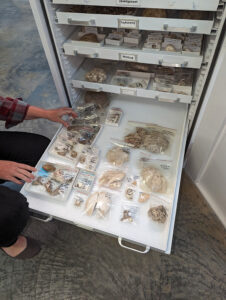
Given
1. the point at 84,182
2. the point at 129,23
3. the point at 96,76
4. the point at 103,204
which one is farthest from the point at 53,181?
the point at 129,23

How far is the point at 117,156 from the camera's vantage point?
3.53ft

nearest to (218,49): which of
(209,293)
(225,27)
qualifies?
(225,27)

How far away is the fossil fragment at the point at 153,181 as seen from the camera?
978mm

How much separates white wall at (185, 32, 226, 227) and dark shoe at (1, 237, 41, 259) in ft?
3.38

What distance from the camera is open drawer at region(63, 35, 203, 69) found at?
88cm

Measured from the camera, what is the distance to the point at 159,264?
1.21 m

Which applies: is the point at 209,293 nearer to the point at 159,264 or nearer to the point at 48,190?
the point at 159,264

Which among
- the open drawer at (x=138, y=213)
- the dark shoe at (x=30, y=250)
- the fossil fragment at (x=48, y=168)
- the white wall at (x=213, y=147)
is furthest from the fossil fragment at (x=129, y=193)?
the dark shoe at (x=30, y=250)

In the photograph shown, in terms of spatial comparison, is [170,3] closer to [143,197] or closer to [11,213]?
[143,197]

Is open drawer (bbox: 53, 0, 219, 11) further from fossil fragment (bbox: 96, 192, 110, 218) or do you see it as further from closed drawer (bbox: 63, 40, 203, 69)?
fossil fragment (bbox: 96, 192, 110, 218)

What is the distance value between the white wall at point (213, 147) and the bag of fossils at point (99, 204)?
1.82ft

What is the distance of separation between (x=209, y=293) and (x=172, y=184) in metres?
0.63

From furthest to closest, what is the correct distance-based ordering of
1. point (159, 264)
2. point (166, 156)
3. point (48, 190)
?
point (159, 264)
point (166, 156)
point (48, 190)

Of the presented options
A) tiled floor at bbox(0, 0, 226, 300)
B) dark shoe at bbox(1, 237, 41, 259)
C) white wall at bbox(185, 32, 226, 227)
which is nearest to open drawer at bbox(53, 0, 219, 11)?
white wall at bbox(185, 32, 226, 227)
